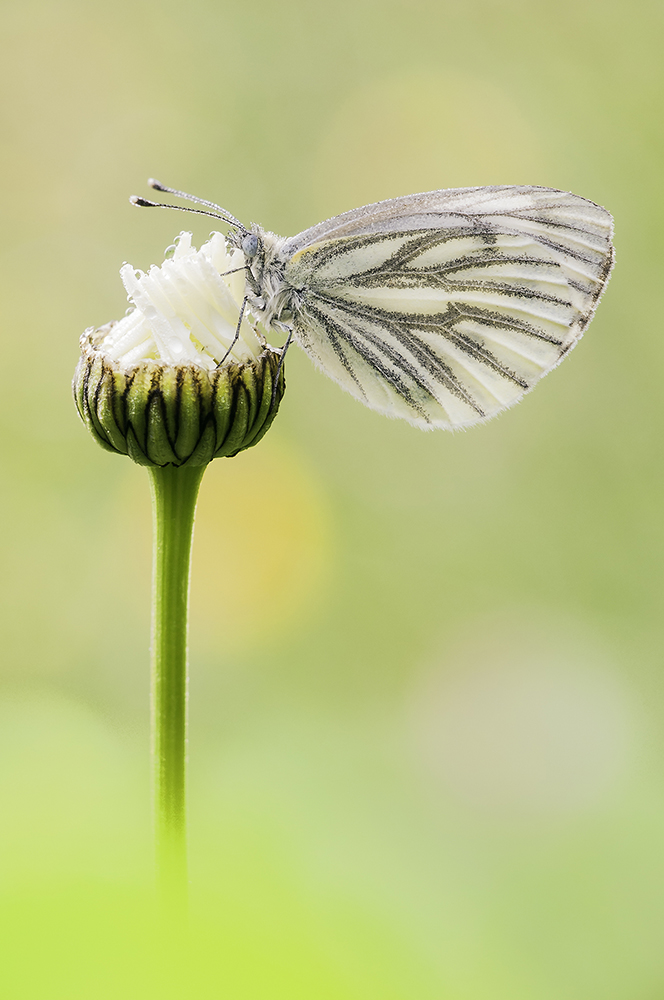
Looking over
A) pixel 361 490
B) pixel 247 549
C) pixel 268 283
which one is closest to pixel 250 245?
pixel 268 283

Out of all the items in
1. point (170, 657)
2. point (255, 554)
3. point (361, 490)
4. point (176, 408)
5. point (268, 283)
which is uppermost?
point (361, 490)

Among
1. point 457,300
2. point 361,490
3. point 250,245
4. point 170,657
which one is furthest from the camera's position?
point 361,490

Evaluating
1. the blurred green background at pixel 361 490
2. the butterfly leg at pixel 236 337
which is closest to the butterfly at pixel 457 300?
the butterfly leg at pixel 236 337

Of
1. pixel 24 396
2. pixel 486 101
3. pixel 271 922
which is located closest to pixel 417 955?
pixel 271 922

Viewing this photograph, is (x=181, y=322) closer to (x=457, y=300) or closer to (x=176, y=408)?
(x=176, y=408)

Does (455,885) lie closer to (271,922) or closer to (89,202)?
(271,922)

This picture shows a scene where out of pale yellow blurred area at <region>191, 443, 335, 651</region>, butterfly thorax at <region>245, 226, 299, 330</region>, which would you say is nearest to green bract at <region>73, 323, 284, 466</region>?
butterfly thorax at <region>245, 226, 299, 330</region>

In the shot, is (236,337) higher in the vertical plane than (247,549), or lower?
lower

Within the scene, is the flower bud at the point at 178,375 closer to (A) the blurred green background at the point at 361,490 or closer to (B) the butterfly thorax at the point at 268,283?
(B) the butterfly thorax at the point at 268,283
